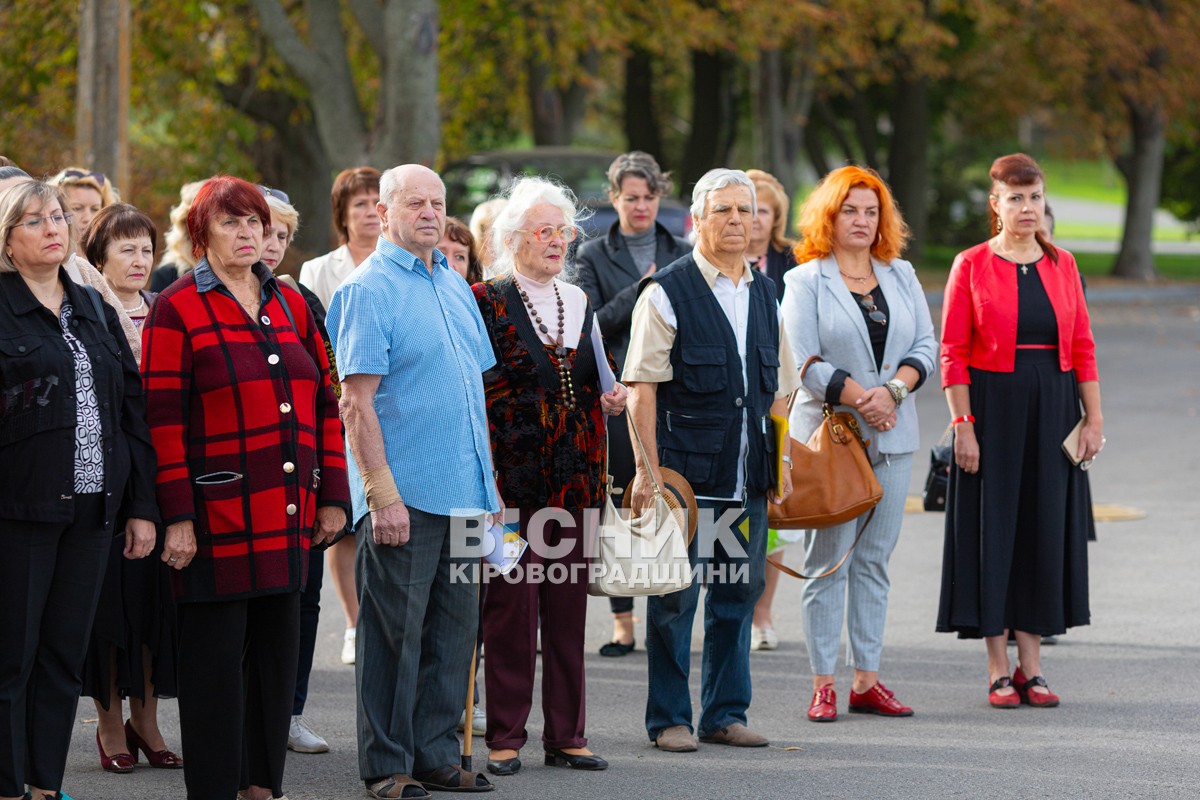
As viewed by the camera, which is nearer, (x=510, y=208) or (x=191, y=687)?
(x=191, y=687)

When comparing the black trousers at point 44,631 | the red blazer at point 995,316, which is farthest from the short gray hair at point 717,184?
the black trousers at point 44,631

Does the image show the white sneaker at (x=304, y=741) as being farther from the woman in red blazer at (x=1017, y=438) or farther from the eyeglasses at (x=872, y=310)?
the eyeglasses at (x=872, y=310)

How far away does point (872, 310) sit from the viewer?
639 cm

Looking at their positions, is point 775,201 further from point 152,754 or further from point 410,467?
point 152,754

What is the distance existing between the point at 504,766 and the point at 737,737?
92 cm

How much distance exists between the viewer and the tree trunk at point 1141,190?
104ft

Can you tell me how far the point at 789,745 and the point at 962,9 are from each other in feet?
83.3

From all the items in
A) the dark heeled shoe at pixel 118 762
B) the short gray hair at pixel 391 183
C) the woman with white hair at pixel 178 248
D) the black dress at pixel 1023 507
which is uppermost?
the short gray hair at pixel 391 183

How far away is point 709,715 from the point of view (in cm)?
599

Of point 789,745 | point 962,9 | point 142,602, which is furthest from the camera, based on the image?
point 962,9

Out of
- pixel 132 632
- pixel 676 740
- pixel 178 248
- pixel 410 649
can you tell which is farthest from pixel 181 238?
pixel 676 740

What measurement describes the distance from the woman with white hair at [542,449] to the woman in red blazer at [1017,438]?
1.79 metres

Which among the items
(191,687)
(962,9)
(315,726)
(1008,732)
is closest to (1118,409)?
(1008,732)

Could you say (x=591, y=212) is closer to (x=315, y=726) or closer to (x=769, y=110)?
(x=315, y=726)
